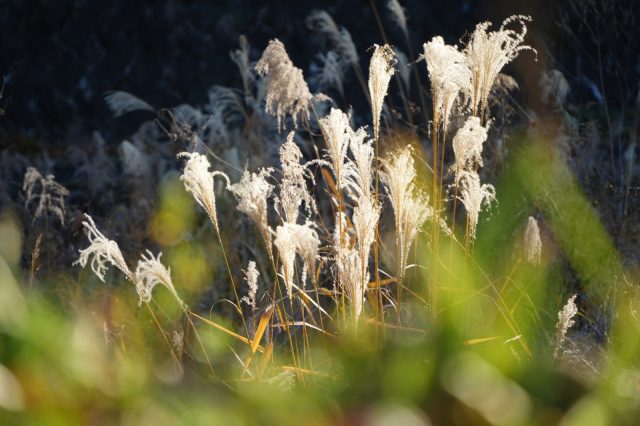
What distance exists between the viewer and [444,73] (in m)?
2.00

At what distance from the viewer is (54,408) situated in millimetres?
418

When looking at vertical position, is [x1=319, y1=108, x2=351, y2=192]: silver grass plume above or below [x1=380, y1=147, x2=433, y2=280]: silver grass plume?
above

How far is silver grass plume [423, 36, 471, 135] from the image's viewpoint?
6.48 feet

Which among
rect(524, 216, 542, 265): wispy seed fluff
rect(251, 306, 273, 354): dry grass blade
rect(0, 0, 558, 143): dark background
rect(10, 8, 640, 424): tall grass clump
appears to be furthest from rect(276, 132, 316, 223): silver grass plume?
rect(0, 0, 558, 143): dark background

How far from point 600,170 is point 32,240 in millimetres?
2510

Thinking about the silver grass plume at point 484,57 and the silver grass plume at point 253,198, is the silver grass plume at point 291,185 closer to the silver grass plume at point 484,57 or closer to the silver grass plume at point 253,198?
the silver grass plume at point 253,198

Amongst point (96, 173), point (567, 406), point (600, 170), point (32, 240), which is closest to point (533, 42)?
point (600, 170)

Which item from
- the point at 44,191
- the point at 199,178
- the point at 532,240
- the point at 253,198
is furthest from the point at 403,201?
the point at 44,191

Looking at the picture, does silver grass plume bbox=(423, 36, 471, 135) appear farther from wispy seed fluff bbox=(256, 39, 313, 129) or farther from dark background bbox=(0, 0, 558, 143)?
dark background bbox=(0, 0, 558, 143)

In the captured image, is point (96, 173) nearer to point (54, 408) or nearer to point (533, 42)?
point (533, 42)

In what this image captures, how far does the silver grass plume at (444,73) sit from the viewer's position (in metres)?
1.98

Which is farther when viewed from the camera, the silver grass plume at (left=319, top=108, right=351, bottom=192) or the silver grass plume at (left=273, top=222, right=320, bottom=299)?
the silver grass plume at (left=319, top=108, right=351, bottom=192)

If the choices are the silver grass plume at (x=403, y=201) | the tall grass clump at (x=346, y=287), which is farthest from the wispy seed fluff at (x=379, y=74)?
the silver grass plume at (x=403, y=201)

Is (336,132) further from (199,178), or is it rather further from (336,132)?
(199,178)
